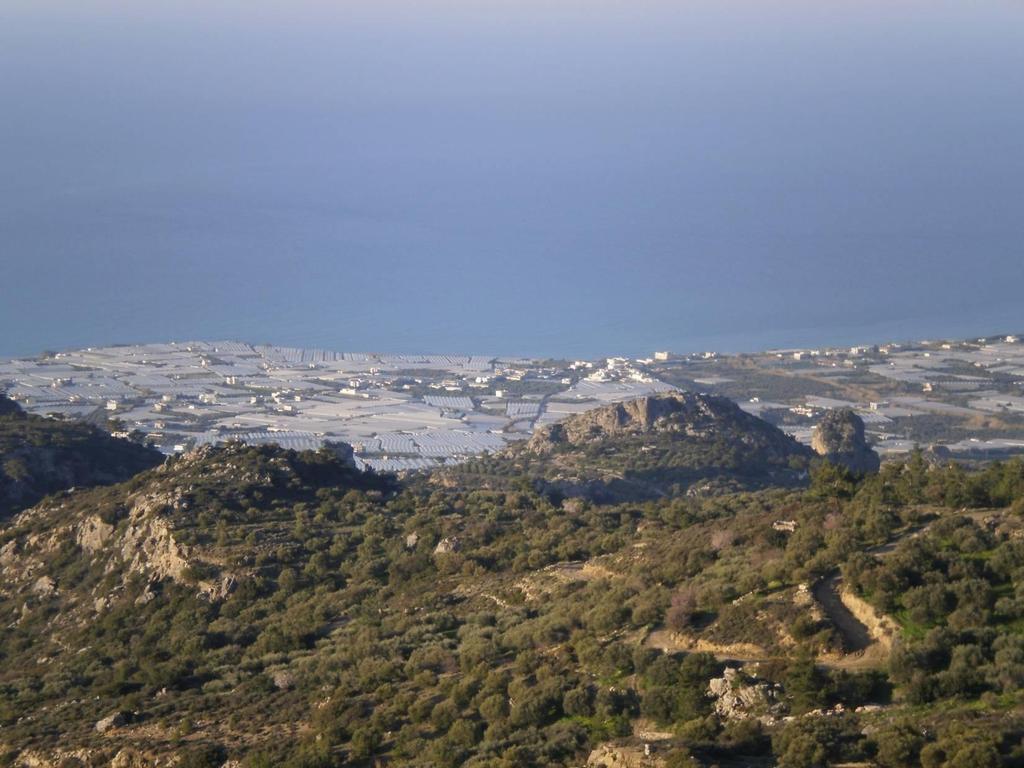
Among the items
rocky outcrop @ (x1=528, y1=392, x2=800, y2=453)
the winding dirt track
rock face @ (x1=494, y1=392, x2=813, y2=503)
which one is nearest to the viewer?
the winding dirt track

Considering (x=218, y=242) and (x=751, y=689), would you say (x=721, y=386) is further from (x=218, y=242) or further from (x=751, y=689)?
(x=218, y=242)

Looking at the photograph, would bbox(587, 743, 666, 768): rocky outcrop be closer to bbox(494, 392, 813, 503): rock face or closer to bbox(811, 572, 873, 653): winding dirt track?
bbox(811, 572, 873, 653): winding dirt track

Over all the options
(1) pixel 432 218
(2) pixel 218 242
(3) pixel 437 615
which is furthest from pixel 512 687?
(1) pixel 432 218

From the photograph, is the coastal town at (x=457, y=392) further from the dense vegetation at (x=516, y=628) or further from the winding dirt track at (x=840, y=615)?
the winding dirt track at (x=840, y=615)

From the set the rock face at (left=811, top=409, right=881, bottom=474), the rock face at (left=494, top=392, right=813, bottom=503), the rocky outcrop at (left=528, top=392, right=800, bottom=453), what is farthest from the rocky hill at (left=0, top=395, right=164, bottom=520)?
the rock face at (left=811, top=409, right=881, bottom=474)

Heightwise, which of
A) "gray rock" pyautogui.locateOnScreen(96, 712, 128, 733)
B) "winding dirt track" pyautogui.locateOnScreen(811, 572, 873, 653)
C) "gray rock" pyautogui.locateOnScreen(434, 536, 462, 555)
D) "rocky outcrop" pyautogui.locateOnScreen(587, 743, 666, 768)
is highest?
"winding dirt track" pyautogui.locateOnScreen(811, 572, 873, 653)

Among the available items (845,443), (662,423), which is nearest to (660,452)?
(662,423)

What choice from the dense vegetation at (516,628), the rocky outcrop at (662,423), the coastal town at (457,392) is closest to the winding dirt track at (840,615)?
the dense vegetation at (516,628)

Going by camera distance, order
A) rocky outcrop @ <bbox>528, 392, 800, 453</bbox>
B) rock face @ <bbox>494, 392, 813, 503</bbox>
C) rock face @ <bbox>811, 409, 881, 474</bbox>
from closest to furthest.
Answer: rock face @ <bbox>494, 392, 813, 503</bbox> → rock face @ <bbox>811, 409, 881, 474</bbox> → rocky outcrop @ <bbox>528, 392, 800, 453</bbox>
